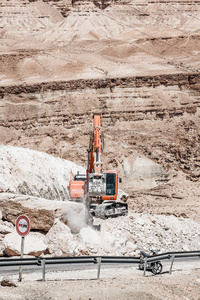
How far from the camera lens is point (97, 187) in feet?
59.7

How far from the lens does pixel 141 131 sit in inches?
1438

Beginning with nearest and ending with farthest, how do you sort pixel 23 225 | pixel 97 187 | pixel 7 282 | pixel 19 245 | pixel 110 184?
pixel 7 282 < pixel 23 225 < pixel 19 245 < pixel 97 187 < pixel 110 184

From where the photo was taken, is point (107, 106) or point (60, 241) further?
point (107, 106)

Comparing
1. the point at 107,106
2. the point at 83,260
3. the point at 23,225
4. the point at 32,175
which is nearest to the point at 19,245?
the point at 83,260

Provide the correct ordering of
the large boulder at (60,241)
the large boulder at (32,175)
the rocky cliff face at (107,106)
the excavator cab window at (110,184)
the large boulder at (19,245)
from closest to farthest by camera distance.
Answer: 1. the large boulder at (19,245)
2. the large boulder at (60,241)
3. the large boulder at (32,175)
4. the excavator cab window at (110,184)
5. the rocky cliff face at (107,106)

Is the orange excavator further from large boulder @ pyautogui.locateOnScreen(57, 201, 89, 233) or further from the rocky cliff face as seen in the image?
the rocky cliff face

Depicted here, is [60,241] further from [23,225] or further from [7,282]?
[7,282]

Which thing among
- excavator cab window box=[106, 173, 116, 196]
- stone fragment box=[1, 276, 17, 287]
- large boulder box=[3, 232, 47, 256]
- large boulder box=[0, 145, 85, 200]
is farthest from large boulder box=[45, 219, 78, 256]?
excavator cab window box=[106, 173, 116, 196]

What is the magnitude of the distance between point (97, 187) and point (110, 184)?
859 mm

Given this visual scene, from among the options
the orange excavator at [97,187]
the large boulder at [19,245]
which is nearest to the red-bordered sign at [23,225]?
the large boulder at [19,245]

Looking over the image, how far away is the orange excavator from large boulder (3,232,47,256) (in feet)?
18.0

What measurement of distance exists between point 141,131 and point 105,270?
83.3 ft

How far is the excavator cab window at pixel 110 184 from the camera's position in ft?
61.9

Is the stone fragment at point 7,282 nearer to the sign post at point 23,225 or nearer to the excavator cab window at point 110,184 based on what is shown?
the sign post at point 23,225
